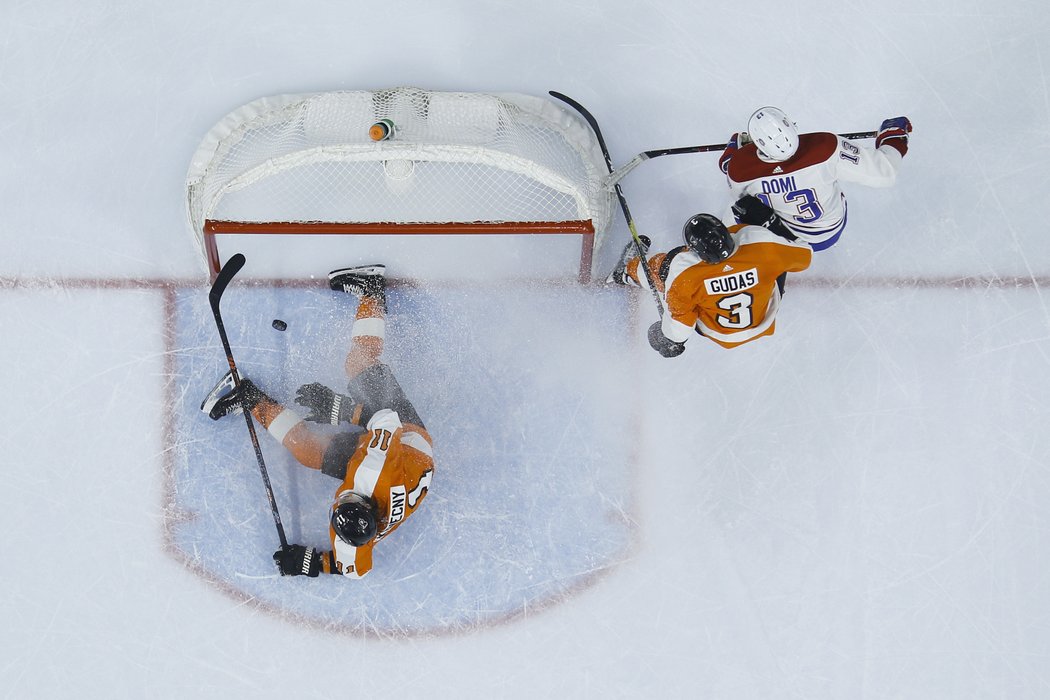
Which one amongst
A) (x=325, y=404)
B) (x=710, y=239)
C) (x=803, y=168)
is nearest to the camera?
(x=710, y=239)

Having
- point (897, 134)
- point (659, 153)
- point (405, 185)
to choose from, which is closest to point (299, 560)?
point (405, 185)

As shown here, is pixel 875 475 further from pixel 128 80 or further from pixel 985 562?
pixel 128 80

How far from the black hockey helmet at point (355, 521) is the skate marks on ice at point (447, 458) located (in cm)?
61

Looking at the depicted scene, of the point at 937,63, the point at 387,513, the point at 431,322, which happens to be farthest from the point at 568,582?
the point at 937,63

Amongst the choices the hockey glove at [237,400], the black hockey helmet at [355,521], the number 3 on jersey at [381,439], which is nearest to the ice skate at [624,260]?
the number 3 on jersey at [381,439]

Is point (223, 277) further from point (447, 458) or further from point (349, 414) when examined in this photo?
point (447, 458)

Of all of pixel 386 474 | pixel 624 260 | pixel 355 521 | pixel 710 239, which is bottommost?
pixel 355 521

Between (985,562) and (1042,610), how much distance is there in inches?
11.0

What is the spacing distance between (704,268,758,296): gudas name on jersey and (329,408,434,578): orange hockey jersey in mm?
1100

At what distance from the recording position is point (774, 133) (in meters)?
2.56

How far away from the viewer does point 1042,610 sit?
10.2 ft

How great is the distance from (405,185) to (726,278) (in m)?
1.21

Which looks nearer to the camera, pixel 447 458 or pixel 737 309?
pixel 737 309

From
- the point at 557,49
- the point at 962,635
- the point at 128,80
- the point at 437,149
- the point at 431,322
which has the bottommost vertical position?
the point at 962,635
